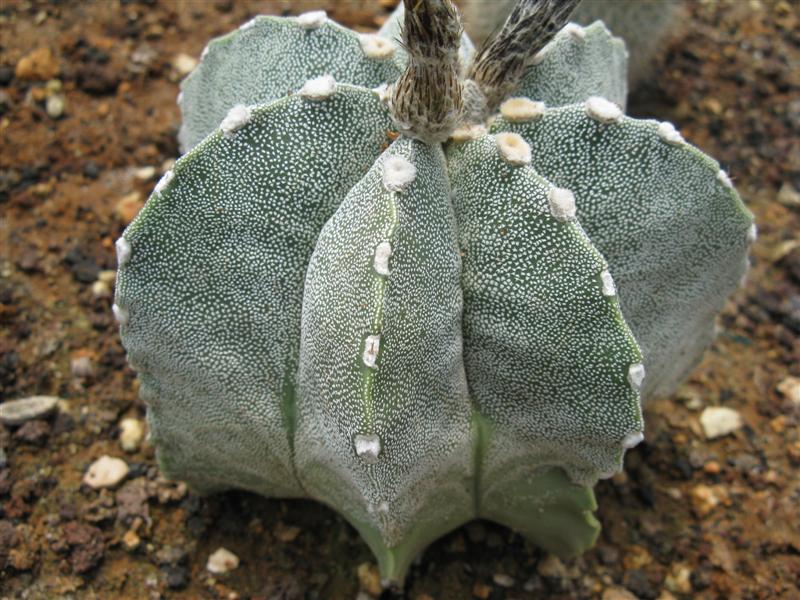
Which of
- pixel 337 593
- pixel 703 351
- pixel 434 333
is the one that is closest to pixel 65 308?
pixel 337 593

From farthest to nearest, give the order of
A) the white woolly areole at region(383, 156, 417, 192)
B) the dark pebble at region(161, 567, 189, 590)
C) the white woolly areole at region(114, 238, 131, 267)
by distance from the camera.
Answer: the dark pebble at region(161, 567, 189, 590) < the white woolly areole at region(114, 238, 131, 267) < the white woolly areole at region(383, 156, 417, 192)

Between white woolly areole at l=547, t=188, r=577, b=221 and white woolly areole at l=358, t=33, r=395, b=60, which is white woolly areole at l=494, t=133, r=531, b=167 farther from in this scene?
white woolly areole at l=358, t=33, r=395, b=60

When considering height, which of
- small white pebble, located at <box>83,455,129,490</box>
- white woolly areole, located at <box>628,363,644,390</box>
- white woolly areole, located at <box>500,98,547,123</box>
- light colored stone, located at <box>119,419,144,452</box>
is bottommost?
small white pebble, located at <box>83,455,129,490</box>

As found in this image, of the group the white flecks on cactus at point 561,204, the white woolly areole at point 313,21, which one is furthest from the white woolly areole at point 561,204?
the white woolly areole at point 313,21

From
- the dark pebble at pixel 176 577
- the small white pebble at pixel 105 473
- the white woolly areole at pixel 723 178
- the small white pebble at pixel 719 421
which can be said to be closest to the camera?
the white woolly areole at pixel 723 178

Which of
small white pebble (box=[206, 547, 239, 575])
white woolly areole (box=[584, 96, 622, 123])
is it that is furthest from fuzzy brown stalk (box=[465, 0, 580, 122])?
small white pebble (box=[206, 547, 239, 575])

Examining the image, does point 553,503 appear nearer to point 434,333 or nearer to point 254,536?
point 434,333

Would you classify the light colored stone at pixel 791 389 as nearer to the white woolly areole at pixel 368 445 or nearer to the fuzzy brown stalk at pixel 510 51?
the fuzzy brown stalk at pixel 510 51
